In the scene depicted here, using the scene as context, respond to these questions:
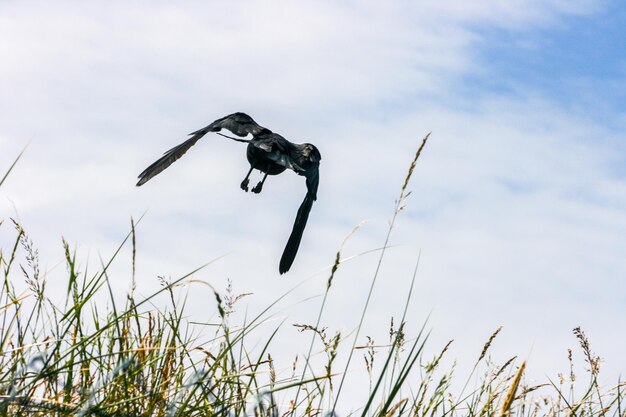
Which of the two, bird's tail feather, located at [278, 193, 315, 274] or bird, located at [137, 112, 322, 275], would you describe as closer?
bird's tail feather, located at [278, 193, 315, 274]

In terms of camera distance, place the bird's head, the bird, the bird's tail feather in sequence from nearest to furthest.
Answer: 1. the bird's tail feather
2. the bird
3. the bird's head

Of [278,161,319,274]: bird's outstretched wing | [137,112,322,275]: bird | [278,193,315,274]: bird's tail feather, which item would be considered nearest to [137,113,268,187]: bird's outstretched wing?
[137,112,322,275]: bird

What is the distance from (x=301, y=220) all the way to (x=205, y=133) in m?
1.12

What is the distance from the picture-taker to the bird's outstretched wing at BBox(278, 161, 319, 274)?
170 inches

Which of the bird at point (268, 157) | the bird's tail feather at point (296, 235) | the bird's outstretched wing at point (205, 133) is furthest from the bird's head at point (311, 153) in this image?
the bird's tail feather at point (296, 235)

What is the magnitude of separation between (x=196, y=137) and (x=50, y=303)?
2.57m

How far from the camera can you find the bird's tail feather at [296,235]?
4309 millimetres

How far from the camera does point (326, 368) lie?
2699mm

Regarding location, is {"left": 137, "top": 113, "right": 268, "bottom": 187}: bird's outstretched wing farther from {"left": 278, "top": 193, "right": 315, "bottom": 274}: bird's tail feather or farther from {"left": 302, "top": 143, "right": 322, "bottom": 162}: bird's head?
{"left": 278, "top": 193, "right": 315, "bottom": 274}: bird's tail feather

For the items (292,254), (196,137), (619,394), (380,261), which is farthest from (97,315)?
(196,137)

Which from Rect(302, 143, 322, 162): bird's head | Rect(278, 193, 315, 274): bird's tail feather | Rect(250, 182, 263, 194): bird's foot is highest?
Rect(302, 143, 322, 162): bird's head

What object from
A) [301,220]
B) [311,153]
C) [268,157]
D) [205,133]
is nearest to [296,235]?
[301,220]

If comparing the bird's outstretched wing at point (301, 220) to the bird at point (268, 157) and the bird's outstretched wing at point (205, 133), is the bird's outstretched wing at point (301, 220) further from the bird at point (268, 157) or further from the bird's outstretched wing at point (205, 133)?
the bird's outstretched wing at point (205, 133)

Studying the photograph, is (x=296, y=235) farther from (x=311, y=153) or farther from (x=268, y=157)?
(x=311, y=153)
